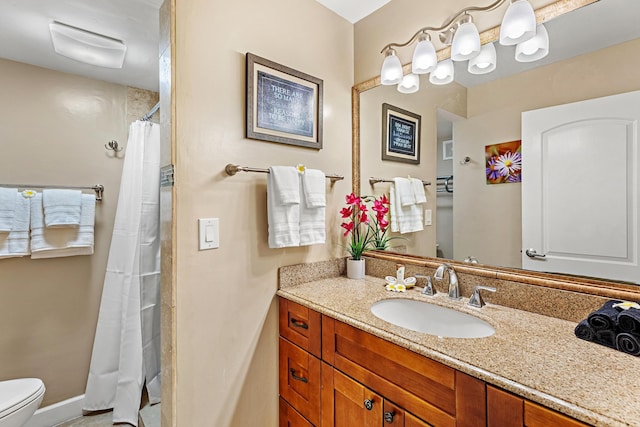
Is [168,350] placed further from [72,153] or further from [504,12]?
[504,12]

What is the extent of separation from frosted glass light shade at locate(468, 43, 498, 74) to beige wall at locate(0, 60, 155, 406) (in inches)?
88.0

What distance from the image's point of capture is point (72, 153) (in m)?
1.95

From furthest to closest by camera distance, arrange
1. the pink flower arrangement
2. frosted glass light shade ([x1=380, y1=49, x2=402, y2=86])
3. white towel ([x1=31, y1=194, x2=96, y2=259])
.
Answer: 1. white towel ([x1=31, y1=194, x2=96, y2=259])
2. the pink flower arrangement
3. frosted glass light shade ([x1=380, y1=49, x2=402, y2=86])

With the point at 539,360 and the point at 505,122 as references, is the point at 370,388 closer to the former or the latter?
the point at 539,360

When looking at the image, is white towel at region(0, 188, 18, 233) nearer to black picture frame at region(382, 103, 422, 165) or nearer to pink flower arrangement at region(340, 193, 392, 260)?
pink flower arrangement at region(340, 193, 392, 260)

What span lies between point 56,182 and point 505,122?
2.55 metres

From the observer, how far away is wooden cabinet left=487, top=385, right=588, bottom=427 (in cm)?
60

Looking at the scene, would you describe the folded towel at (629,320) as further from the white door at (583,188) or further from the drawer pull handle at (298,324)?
the drawer pull handle at (298,324)

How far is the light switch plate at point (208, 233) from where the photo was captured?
1.22 m

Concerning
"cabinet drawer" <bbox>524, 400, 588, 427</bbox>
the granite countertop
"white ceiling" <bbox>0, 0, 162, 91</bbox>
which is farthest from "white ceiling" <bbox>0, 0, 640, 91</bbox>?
"cabinet drawer" <bbox>524, 400, 588, 427</bbox>

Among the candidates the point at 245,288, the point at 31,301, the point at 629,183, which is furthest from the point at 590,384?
the point at 31,301

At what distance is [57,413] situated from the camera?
1877mm

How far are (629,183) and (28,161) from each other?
292cm

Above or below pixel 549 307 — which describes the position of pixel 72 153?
above
